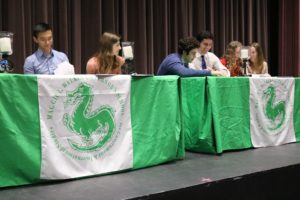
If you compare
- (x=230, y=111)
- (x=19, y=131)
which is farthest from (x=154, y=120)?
(x=19, y=131)

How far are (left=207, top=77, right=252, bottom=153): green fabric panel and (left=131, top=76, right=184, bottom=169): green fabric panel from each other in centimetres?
28

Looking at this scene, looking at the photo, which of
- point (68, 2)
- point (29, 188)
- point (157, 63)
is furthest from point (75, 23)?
point (29, 188)

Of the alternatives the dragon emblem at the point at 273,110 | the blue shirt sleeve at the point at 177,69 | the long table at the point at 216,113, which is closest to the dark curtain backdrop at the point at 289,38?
the dragon emblem at the point at 273,110

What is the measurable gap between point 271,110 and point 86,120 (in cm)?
144

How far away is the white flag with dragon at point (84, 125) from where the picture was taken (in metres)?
1.82

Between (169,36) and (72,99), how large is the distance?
2.80m

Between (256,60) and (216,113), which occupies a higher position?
(256,60)

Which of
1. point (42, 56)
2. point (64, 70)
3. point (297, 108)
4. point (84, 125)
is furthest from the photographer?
point (297, 108)

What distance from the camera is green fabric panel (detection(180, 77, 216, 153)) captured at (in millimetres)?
2547

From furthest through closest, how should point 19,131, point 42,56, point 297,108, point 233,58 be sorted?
point 233,58
point 297,108
point 42,56
point 19,131

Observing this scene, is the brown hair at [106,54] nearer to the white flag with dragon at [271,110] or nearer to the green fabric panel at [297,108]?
the white flag with dragon at [271,110]

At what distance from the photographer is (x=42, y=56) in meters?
2.62

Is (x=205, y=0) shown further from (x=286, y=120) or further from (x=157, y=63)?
(x=286, y=120)

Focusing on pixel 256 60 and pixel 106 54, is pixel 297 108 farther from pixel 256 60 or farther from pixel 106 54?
pixel 106 54
